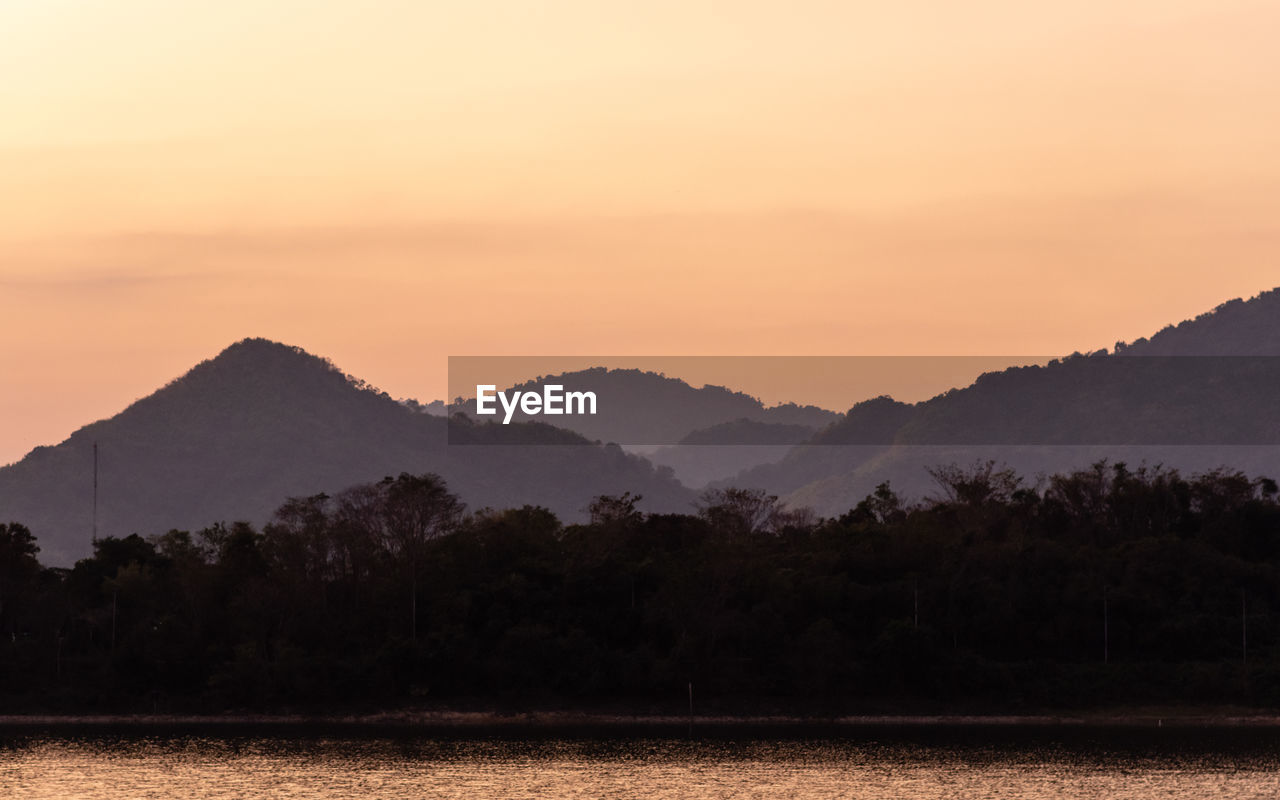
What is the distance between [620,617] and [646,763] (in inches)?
1095

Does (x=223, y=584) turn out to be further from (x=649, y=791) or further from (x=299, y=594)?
(x=649, y=791)

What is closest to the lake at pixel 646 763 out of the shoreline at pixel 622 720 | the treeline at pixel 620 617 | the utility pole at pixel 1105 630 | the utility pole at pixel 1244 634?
the shoreline at pixel 622 720

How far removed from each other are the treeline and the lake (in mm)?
6222

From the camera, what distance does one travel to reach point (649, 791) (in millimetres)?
61969

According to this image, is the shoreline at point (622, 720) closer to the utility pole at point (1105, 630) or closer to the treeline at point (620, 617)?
the treeline at point (620, 617)

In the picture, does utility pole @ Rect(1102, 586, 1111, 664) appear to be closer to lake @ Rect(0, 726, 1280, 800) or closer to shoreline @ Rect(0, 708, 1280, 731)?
shoreline @ Rect(0, 708, 1280, 731)

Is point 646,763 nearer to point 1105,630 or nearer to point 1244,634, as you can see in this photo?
point 1105,630

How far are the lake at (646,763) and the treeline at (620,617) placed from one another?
20.4 ft

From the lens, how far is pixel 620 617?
9850 cm

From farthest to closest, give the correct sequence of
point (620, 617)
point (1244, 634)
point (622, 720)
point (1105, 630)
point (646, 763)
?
point (620, 617) → point (1105, 630) → point (1244, 634) → point (622, 720) → point (646, 763)

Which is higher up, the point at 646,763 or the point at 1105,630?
the point at 1105,630

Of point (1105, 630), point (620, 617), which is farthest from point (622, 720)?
point (1105, 630)

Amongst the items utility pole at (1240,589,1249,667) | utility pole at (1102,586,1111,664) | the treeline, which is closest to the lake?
the treeline

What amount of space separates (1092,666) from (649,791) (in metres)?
43.8
